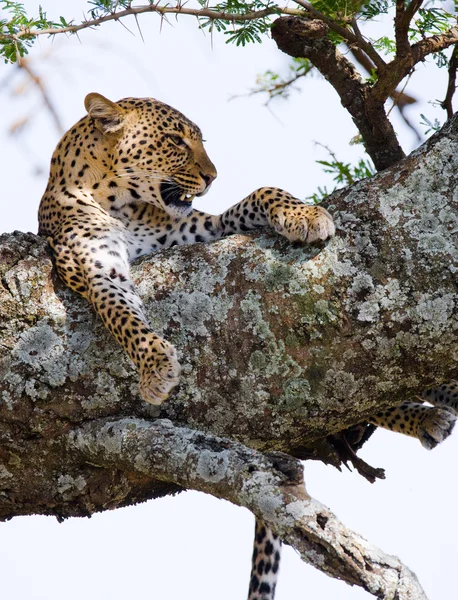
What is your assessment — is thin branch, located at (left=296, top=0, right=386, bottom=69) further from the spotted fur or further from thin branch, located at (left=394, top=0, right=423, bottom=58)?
Result: the spotted fur

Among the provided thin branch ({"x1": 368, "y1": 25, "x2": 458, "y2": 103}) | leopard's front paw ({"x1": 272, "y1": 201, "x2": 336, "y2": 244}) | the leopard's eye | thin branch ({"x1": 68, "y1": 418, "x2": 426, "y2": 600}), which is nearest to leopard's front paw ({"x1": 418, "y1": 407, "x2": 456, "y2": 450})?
leopard's front paw ({"x1": 272, "y1": 201, "x2": 336, "y2": 244})

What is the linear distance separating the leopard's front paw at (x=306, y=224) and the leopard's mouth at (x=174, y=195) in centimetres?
122

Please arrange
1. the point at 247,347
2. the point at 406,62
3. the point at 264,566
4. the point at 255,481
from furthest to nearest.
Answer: the point at 264,566 < the point at 406,62 < the point at 247,347 < the point at 255,481

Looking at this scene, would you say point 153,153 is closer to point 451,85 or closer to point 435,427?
point 451,85

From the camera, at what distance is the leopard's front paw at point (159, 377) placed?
4289mm

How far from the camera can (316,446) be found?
5.46m

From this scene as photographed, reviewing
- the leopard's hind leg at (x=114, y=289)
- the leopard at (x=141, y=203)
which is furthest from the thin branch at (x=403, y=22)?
the leopard's hind leg at (x=114, y=289)

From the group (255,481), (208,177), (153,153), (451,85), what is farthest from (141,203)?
(255,481)

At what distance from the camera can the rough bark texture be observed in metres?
4.42

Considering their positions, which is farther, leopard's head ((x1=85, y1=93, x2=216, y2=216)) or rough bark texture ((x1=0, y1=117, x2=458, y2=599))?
leopard's head ((x1=85, y1=93, x2=216, y2=216))

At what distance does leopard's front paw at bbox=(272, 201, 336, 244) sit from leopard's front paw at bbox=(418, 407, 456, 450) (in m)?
1.92

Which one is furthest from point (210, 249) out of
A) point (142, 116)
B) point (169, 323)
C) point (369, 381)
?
point (142, 116)

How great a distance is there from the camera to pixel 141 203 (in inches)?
237

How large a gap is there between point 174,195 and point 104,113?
2.32 feet
